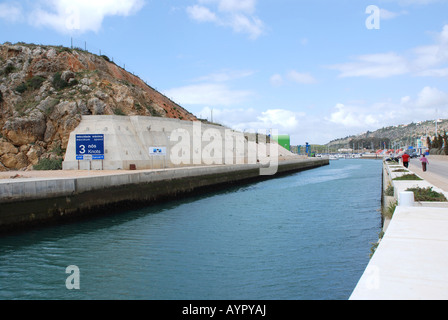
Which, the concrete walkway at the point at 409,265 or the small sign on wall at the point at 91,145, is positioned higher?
the small sign on wall at the point at 91,145

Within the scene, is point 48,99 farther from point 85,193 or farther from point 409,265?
point 409,265

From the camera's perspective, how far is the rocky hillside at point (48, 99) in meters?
40.1

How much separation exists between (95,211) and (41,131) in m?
22.5

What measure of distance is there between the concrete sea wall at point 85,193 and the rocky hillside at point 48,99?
1438cm

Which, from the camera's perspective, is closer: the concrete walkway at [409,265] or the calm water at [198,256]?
the concrete walkway at [409,265]

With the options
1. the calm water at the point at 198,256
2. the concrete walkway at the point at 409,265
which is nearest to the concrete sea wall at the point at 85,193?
the calm water at the point at 198,256

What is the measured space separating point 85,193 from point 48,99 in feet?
83.7

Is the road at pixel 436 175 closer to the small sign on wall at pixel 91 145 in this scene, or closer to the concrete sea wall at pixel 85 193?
the concrete sea wall at pixel 85 193

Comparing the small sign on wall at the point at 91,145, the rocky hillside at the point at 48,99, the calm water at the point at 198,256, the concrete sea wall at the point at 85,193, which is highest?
the rocky hillside at the point at 48,99

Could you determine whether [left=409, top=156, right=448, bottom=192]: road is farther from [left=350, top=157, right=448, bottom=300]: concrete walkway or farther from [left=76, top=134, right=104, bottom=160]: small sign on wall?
[left=76, top=134, right=104, bottom=160]: small sign on wall

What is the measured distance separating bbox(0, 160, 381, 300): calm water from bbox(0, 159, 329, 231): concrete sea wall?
1203mm

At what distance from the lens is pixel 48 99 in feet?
144

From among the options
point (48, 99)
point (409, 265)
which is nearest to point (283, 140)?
point (48, 99)
